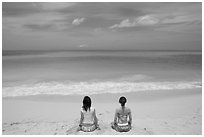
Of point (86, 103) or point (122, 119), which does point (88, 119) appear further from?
point (122, 119)

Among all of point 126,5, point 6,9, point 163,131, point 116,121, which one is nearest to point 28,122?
point 116,121

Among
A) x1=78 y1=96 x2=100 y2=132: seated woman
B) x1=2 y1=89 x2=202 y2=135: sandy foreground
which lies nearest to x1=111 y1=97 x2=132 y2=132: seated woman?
x1=2 y1=89 x2=202 y2=135: sandy foreground

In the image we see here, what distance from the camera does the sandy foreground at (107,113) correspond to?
13.3ft

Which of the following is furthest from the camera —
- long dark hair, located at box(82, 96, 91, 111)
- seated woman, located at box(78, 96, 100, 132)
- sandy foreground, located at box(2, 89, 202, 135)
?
sandy foreground, located at box(2, 89, 202, 135)

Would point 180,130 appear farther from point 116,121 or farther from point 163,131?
point 116,121

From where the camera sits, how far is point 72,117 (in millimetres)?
4750

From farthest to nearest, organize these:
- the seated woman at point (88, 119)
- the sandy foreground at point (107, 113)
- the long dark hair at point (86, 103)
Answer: the sandy foreground at point (107, 113), the seated woman at point (88, 119), the long dark hair at point (86, 103)

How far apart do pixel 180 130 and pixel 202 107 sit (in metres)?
1.61

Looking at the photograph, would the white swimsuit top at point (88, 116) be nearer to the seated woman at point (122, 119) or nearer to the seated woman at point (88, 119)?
the seated woman at point (88, 119)

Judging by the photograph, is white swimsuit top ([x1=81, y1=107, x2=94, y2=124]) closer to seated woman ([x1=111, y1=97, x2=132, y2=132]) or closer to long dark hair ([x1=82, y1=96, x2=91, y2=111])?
long dark hair ([x1=82, y1=96, x2=91, y2=111])

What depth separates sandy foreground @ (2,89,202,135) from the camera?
405cm

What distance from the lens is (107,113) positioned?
16.2 ft

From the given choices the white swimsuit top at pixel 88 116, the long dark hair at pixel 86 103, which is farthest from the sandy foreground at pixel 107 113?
the long dark hair at pixel 86 103

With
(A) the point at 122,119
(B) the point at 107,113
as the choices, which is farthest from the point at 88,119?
(B) the point at 107,113
